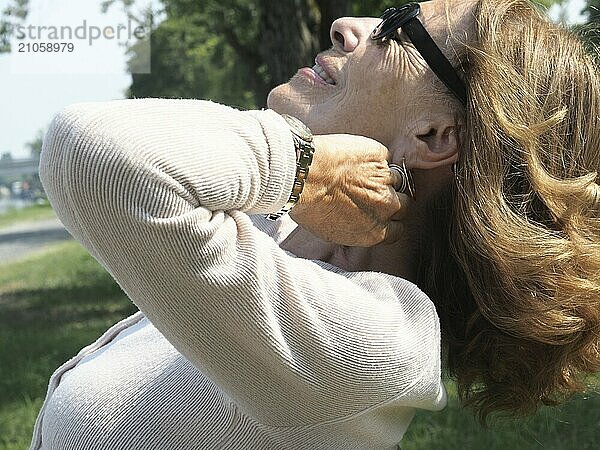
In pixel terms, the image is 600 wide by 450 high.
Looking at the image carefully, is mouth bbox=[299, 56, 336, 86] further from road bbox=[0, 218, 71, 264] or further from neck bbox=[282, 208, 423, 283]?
road bbox=[0, 218, 71, 264]

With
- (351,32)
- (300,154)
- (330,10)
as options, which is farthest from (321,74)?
(330,10)

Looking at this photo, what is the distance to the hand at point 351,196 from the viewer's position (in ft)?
5.52

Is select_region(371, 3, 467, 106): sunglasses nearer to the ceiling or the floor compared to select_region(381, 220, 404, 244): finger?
nearer to the ceiling

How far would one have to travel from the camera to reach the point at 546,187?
1.90 m

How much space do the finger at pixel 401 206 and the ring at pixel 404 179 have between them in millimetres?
20

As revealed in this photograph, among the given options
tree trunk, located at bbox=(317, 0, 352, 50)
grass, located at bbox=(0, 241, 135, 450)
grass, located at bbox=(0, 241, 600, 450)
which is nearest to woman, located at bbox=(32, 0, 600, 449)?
grass, located at bbox=(0, 241, 600, 450)

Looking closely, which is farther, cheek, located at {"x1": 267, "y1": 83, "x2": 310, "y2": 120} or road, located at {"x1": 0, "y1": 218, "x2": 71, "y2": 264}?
road, located at {"x1": 0, "y1": 218, "x2": 71, "y2": 264}

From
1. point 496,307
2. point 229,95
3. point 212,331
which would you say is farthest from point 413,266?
point 229,95

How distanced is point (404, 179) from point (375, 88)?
0.70 ft

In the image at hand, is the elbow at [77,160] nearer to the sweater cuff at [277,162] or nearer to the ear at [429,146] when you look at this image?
the sweater cuff at [277,162]

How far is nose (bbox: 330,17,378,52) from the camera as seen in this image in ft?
6.81

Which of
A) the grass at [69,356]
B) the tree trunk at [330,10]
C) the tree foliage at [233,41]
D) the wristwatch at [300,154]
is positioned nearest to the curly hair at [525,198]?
the wristwatch at [300,154]

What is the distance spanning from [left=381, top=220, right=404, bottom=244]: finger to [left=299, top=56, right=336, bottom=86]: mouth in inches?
13.9

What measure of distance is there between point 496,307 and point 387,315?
374 millimetres
